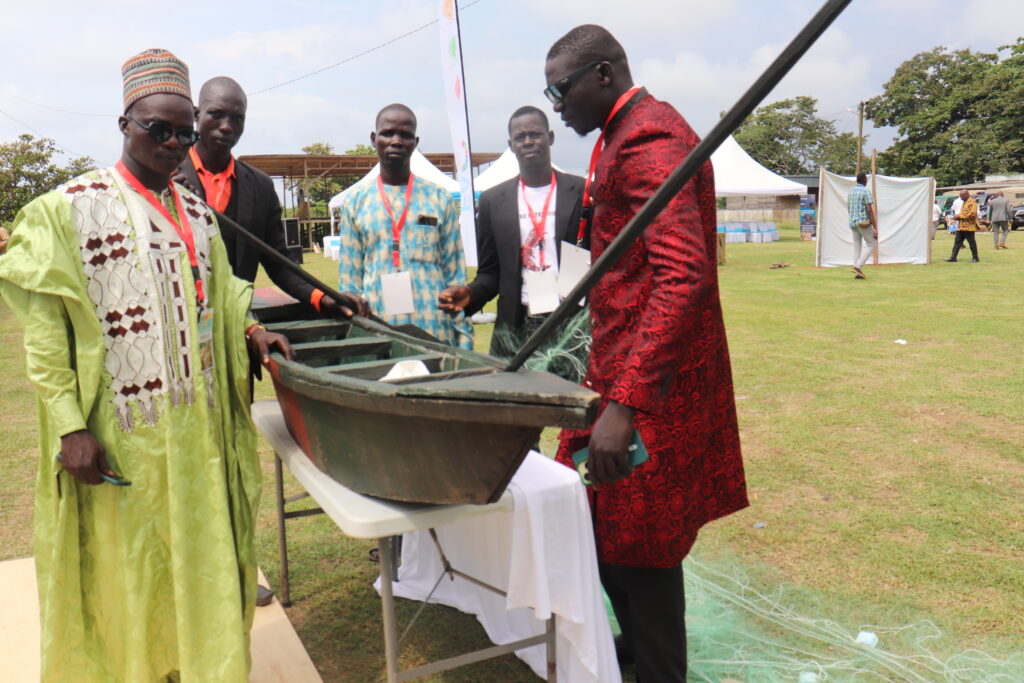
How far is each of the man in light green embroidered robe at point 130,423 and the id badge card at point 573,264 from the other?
1058 millimetres

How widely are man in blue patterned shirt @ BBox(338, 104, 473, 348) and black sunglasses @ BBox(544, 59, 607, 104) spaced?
1.49 m

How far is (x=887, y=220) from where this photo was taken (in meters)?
16.3

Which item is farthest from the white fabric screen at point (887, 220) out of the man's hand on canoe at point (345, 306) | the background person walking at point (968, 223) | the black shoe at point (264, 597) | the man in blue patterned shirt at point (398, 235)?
the black shoe at point (264, 597)

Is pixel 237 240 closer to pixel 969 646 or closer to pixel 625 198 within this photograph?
pixel 625 198

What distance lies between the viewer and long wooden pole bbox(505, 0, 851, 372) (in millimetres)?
1294

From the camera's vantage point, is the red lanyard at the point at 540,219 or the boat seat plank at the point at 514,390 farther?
the red lanyard at the point at 540,219

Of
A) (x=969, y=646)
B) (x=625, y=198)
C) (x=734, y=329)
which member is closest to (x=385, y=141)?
(x=625, y=198)

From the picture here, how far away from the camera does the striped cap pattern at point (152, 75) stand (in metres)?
2.04

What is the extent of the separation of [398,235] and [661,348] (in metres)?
1.94

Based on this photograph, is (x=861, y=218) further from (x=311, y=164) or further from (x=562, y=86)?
(x=311, y=164)

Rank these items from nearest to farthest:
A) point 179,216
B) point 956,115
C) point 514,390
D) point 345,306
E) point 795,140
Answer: point 514,390, point 179,216, point 345,306, point 956,115, point 795,140

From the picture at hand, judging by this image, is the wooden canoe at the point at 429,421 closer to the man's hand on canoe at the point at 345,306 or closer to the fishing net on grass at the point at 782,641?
the man's hand on canoe at the point at 345,306

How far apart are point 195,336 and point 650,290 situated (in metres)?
1.26

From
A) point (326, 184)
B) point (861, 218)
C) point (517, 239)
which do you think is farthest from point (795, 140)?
point (517, 239)
